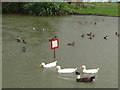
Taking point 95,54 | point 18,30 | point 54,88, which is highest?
point 18,30

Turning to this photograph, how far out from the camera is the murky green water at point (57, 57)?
12.0 meters

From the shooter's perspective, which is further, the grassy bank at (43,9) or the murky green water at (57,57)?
the grassy bank at (43,9)

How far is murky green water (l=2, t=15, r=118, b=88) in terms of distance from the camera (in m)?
12.0

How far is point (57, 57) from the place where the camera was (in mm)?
15594

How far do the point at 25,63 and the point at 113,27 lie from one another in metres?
14.8

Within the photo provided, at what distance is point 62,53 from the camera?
1647 cm

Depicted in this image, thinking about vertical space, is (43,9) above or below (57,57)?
above

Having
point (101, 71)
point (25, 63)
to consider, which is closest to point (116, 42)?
point (101, 71)

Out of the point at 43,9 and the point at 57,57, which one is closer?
the point at 57,57

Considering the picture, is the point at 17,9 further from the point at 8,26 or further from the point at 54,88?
the point at 54,88

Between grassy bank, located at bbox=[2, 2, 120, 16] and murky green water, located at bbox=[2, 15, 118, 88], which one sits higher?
grassy bank, located at bbox=[2, 2, 120, 16]

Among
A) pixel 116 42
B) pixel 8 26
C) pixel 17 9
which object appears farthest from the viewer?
pixel 17 9

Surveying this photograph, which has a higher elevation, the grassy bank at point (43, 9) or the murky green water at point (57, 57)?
the grassy bank at point (43, 9)

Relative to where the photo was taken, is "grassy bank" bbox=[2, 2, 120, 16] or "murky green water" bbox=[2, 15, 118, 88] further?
"grassy bank" bbox=[2, 2, 120, 16]
